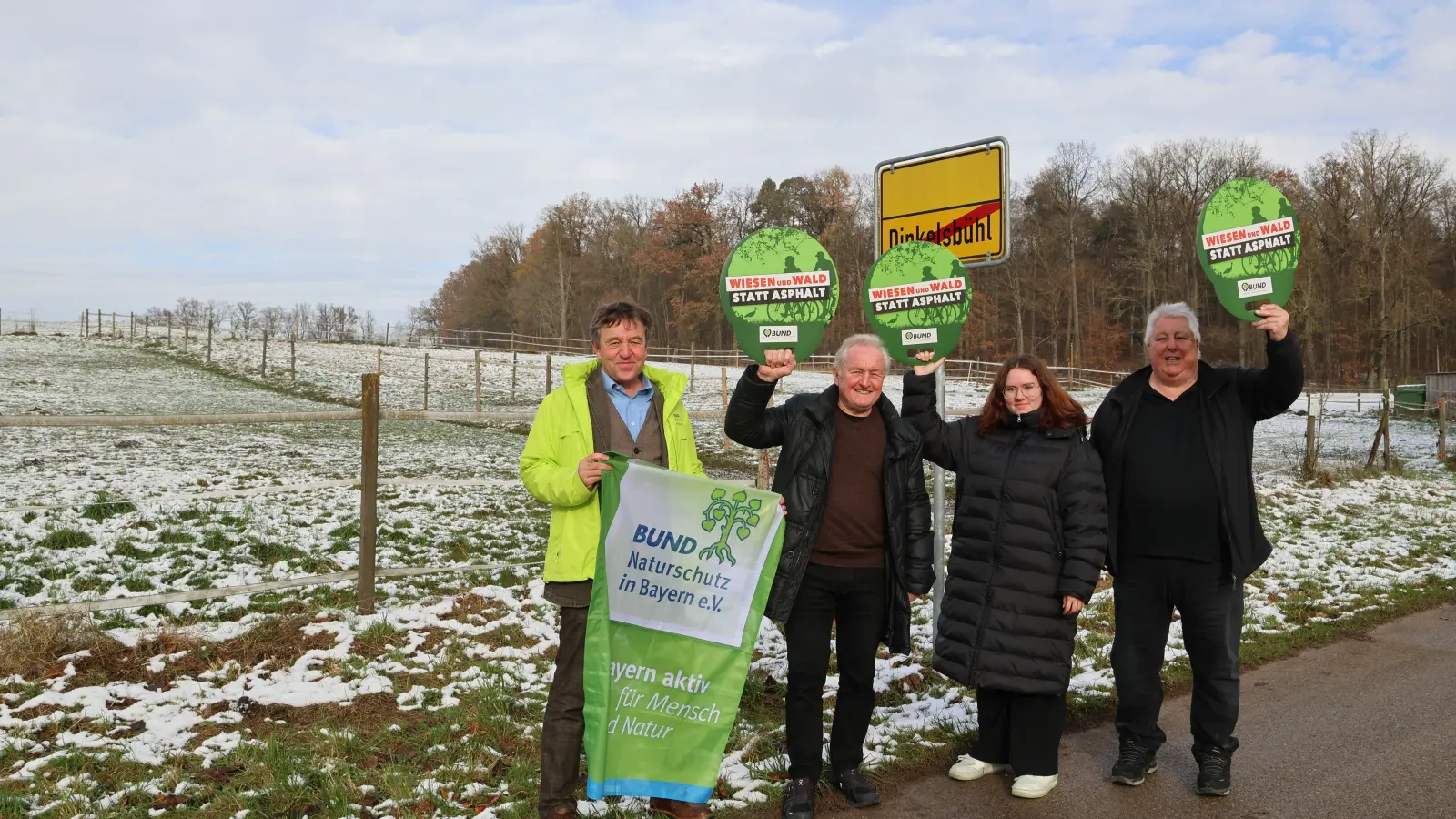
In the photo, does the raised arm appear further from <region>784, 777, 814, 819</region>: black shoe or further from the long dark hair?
<region>784, 777, 814, 819</region>: black shoe

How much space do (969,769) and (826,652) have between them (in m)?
0.90

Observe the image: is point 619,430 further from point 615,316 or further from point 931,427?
point 931,427

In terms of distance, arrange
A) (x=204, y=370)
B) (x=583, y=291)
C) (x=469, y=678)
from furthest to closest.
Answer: (x=583, y=291) < (x=204, y=370) < (x=469, y=678)

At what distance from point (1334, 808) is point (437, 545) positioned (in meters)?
6.83

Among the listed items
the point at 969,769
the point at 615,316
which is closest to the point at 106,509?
the point at 615,316

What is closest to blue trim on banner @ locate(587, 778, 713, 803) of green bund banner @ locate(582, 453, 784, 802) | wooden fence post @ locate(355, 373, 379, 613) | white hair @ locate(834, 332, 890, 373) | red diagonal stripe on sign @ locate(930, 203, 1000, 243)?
green bund banner @ locate(582, 453, 784, 802)

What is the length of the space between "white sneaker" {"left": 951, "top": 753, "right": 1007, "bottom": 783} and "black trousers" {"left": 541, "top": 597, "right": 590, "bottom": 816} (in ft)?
5.33

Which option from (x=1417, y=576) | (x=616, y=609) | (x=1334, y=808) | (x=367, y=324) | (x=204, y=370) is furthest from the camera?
(x=367, y=324)

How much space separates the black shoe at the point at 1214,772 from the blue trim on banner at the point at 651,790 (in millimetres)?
2057

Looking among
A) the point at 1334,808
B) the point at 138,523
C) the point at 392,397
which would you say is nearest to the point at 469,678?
the point at 1334,808

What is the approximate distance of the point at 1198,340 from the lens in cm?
399

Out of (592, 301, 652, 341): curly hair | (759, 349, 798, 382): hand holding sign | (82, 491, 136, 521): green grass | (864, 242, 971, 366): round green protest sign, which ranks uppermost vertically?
(864, 242, 971, 366): round green protest sign

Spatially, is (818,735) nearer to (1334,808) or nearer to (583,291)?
(1334,808)

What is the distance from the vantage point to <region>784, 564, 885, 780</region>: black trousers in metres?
3.55
